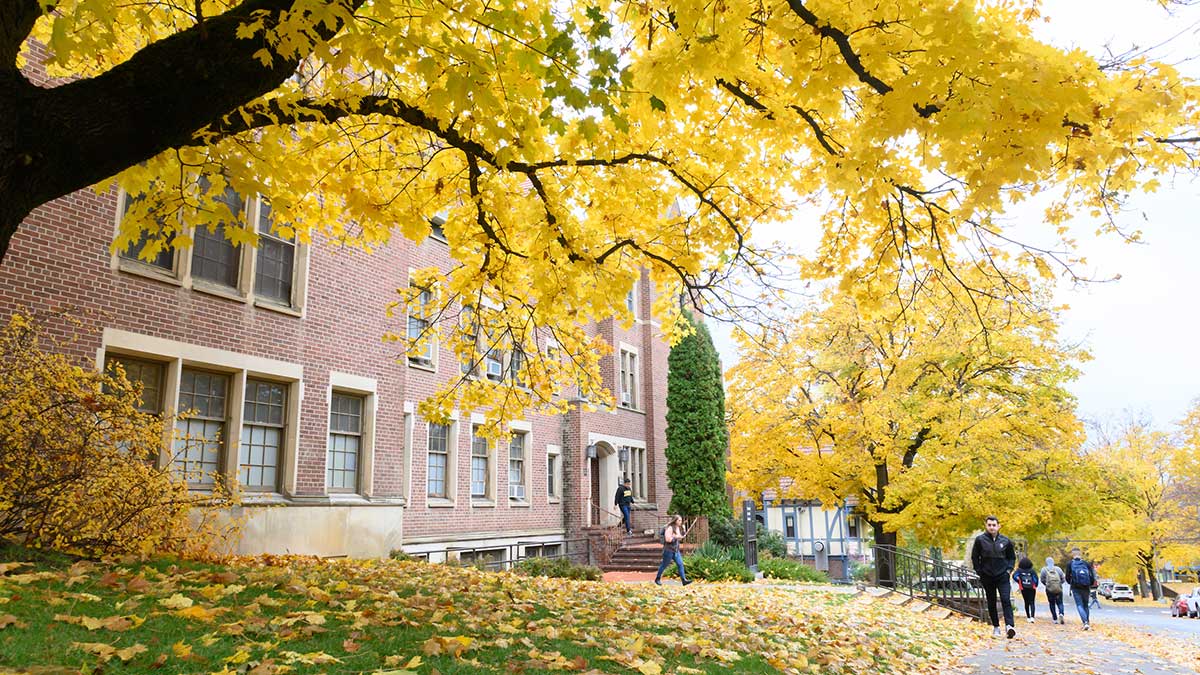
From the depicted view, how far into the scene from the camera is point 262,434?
12.7 meters

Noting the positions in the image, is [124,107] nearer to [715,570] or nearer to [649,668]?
[649,668]

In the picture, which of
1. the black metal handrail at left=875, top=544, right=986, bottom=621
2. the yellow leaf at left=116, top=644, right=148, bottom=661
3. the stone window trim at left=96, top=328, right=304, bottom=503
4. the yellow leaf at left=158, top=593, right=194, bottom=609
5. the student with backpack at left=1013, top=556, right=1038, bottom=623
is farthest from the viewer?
the black metal handrail at left=875, top=544, right=986, bottom=621

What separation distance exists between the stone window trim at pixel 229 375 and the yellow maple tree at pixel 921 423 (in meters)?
9.66

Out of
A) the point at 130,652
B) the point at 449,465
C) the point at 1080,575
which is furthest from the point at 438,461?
the point at 130,652

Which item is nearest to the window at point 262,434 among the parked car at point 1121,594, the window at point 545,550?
the window at point 545,550

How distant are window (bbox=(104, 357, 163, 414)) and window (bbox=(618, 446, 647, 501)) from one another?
17.9 metres

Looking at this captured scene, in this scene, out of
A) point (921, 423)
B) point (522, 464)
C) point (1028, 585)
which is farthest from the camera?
point (522, 464)

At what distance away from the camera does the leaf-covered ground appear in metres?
4.15

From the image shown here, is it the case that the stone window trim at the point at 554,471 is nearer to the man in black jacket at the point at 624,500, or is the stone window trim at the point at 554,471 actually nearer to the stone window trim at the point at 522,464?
the stone window trim at the point at 522,464

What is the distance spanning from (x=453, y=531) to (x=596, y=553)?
20.6ft

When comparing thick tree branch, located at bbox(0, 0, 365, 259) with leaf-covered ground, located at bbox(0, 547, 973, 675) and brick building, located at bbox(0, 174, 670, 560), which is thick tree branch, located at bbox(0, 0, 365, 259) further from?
brick building, located at bbox(0, 174, 670, 560)

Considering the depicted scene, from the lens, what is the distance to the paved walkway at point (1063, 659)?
839 centimetres

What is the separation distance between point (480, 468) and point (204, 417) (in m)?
9.46

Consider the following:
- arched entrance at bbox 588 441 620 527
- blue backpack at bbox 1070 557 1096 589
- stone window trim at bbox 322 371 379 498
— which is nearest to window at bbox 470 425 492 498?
stone window trim at bbox 322 371 379 498
